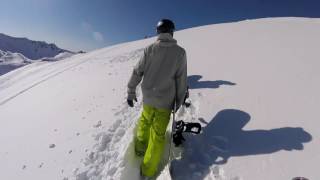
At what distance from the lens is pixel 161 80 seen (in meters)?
5.45

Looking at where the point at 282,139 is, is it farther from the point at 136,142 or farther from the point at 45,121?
the point at 45,121

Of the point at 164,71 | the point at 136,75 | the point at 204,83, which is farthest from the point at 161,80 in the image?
the point at 204,83

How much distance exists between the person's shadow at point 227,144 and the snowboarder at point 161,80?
0.54 m

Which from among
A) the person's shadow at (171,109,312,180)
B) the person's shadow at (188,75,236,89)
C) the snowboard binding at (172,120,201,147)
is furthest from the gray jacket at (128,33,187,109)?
the person's shadow at (188,75,236,89)

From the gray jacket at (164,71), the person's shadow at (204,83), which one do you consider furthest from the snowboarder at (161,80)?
the person's shadow at (204,83)

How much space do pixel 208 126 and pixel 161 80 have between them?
4.73 feet

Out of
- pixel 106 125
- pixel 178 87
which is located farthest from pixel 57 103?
pixel 178 87

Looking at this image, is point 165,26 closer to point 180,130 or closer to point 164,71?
point 164,71

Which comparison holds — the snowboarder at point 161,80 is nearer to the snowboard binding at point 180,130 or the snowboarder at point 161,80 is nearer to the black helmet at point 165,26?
the black helmet at point 165,26

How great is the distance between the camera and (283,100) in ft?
21.4

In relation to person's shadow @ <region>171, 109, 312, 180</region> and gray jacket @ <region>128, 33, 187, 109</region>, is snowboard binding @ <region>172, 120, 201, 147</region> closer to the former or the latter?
person's shadow @ <region>171, 109, 312, 180</region>

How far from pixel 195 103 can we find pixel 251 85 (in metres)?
1.53

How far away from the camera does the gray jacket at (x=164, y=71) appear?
5395 millimetres

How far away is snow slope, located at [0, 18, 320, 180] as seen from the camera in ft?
16.0
